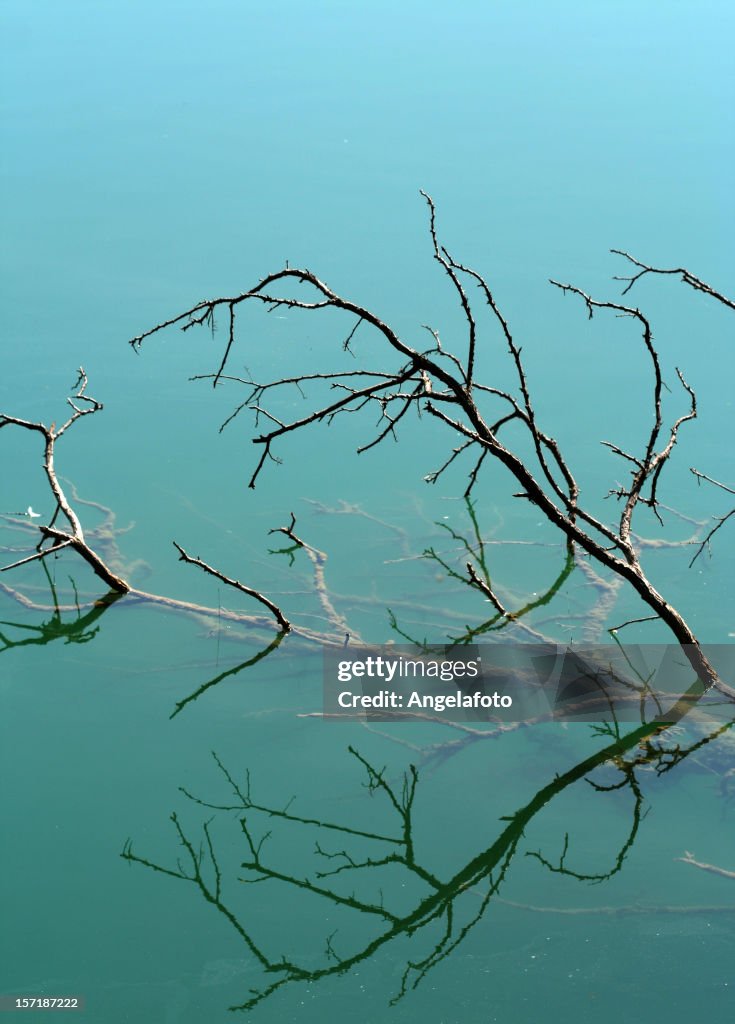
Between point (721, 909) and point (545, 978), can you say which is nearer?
point (545, 978)

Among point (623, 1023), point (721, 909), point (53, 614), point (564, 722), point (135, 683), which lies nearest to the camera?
point (623, 1023)

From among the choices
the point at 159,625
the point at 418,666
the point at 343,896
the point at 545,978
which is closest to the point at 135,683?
the point at 159,625

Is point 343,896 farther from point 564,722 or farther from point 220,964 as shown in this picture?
point 564,722

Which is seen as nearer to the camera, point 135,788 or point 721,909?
point 721,909

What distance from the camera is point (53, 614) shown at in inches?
138

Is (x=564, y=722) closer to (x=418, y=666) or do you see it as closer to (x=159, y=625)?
(x=418, y=666)

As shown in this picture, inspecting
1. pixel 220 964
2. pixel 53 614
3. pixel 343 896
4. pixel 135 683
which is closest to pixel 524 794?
pixel 343 896

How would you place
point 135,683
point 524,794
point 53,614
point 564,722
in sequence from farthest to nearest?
point 53,614
point 135,683
point 564,722
point 524,794

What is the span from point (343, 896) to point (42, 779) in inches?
31.8

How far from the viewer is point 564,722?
3072mm

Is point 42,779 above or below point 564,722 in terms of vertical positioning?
below

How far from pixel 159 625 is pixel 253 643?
11.0 inches

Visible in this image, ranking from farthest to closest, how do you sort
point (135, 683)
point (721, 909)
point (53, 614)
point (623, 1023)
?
A: point (53, 614), point (135, 683), point (721, 909), point (623, 1023)

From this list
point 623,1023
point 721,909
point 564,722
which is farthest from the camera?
point 564,722
